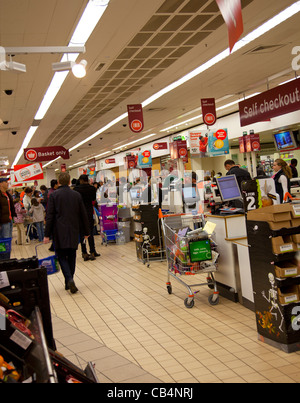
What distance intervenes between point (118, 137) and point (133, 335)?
20.1 m

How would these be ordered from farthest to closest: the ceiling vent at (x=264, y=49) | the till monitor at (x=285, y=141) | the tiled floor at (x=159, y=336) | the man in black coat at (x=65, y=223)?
the till monitor at (x=285, y=141) → the ceiling vent at (x=264, y=49) → the man in black coat at (x=65, y=223) → the tiled floor at (x=159, y=336)

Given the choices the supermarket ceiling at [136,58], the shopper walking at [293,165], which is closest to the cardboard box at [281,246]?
the supermarket ceiling at [136,58]

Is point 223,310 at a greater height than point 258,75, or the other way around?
point 258,75

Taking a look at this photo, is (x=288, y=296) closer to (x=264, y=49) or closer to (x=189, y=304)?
(x=189, y=304)

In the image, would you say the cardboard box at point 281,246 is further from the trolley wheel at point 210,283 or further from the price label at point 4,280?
the price label at point 4,280

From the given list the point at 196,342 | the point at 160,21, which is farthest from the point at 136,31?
the point at 196,342

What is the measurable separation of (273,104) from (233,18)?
21.2ft

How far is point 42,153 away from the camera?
61.9 ft

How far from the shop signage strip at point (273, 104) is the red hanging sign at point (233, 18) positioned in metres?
5.42

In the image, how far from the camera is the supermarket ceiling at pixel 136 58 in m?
6.76

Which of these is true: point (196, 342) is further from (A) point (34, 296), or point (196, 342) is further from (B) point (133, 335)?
(A) point (34, 296)

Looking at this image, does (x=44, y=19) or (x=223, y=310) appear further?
(x=44, y=19)

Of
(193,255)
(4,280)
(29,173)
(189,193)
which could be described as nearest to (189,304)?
(193,255)
